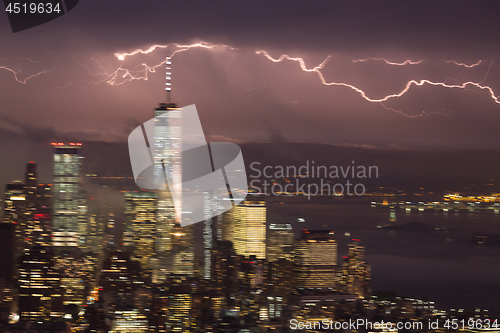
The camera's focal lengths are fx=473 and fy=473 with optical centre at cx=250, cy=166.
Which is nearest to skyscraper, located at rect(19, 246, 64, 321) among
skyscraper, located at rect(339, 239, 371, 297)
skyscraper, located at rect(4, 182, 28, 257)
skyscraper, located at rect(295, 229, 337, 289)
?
skyscraper, located at rect(4, 182, 28, 257)

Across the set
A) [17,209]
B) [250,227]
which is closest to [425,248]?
[250,227]

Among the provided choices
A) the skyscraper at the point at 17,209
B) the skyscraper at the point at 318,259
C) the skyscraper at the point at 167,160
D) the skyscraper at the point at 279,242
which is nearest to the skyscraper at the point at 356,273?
the skyscraper at the point at 318,259

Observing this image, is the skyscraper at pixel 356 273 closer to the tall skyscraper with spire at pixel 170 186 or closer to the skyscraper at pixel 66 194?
the tall skyscraper with spire at pixel 170 186

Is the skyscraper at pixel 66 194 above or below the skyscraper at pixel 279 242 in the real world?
above

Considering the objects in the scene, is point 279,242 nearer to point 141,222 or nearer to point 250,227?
point 250,227

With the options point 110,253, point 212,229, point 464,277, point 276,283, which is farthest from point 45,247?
point 464,277
